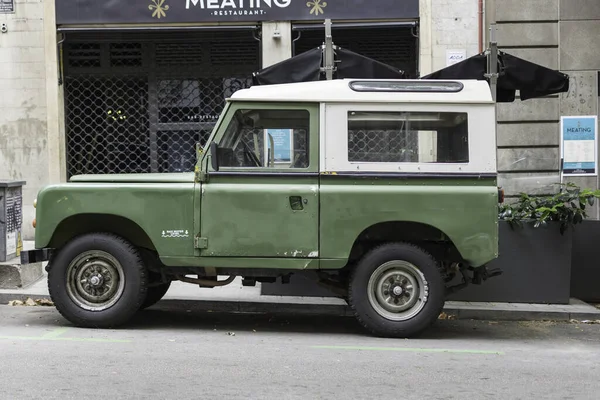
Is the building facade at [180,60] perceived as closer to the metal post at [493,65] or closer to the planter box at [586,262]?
the planter box at [586,262]

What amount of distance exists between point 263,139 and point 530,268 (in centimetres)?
375

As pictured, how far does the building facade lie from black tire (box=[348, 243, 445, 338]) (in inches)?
249

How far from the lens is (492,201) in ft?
22.4

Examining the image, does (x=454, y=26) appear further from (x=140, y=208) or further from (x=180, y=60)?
(x=140, y=208)


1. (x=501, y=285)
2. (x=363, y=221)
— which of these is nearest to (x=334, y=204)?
(x=363, y=221)

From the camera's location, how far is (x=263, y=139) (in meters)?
7.07

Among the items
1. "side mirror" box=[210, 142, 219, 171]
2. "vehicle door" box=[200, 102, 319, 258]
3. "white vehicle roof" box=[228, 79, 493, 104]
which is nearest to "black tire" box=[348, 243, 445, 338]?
"vehicle door" box=[200, 102, 319, 258]

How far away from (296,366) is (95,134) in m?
8.73

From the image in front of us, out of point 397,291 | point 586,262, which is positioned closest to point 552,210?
point 586,262

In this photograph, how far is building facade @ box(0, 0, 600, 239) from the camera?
12703 mm

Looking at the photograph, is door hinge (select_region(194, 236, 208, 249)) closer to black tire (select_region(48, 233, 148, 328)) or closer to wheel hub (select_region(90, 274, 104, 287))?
black tire (select_region(48, 233, 148, 328))

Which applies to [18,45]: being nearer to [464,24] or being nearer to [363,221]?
[464,24]

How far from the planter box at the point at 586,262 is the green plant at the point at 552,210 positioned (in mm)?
297

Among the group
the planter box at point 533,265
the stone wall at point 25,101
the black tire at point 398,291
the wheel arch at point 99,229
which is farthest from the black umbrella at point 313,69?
the stone wall at point 25,101
